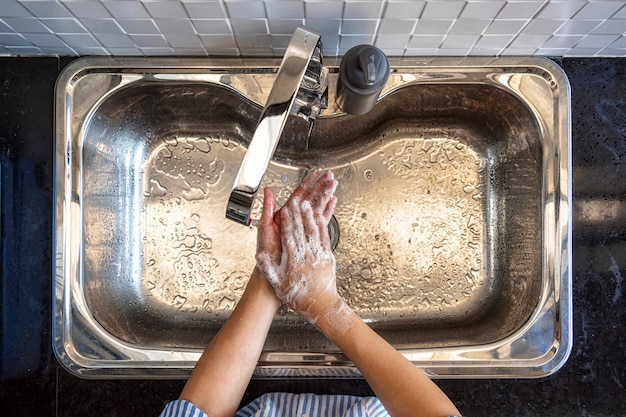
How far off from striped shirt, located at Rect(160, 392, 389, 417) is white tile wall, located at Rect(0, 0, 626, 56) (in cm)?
58

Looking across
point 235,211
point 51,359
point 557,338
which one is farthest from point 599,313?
point 51,359

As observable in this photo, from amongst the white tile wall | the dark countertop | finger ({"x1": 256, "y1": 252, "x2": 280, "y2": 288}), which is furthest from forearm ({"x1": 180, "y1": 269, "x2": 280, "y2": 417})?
the white tile wall

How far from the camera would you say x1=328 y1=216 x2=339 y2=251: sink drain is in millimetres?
850

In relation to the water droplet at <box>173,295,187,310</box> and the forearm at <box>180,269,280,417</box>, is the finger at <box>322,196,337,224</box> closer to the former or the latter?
the forearm at <box>180,269,280,417</box>

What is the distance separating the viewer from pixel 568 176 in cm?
73

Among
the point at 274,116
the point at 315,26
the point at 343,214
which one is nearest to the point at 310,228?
the point at 343,214

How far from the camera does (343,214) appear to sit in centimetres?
86

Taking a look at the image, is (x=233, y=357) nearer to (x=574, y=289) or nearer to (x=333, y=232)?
(x=333, y=232)

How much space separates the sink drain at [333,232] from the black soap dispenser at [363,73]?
0.27m

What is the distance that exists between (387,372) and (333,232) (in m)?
0.28

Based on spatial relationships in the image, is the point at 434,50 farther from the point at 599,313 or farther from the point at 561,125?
the point at 599,313

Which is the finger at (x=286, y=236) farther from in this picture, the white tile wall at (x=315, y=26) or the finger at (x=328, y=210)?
the white tile wall at (x=315, y=26)

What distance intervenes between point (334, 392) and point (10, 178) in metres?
0.68

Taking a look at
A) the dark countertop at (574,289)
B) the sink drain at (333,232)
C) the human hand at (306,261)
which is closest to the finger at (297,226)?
the human hand at (306,261)
